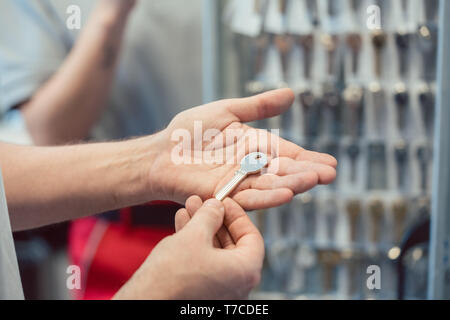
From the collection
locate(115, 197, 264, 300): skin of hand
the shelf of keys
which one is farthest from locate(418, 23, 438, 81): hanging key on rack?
locate(115, 197, 264, 300): skin of hand

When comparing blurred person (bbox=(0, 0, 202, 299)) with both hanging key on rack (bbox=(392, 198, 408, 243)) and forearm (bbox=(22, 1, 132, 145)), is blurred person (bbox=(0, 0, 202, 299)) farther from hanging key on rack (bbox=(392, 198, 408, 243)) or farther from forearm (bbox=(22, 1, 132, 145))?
hanging key on rack (bbox=(392, 198, 408, 243))

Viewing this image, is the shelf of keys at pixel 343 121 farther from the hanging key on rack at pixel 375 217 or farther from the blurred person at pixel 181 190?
the blurred person at pixel 181 190

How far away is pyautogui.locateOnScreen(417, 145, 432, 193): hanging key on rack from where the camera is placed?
122 centimetres

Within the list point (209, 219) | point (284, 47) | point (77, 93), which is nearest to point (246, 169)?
point (209, 219)

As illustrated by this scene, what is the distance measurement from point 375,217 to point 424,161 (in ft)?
0.68

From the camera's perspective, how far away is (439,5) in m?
1.06

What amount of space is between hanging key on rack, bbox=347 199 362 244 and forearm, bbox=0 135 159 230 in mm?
788

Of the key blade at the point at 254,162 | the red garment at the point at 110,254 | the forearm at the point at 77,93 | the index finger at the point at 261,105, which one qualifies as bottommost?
the red garment at the point at 110,254

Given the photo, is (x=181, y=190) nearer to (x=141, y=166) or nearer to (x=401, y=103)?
(x=141, y=166)

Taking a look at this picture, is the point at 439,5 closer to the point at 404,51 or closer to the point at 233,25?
the point at 404,51

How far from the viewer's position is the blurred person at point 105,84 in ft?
3.27

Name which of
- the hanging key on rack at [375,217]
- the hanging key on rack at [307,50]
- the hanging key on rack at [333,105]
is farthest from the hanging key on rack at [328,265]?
the hanging key on rack at [307,50]

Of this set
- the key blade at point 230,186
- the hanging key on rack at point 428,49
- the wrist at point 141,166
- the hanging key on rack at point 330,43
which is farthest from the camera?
the hanging key on rack at point 330,43

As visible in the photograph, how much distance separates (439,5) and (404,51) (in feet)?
0.56
